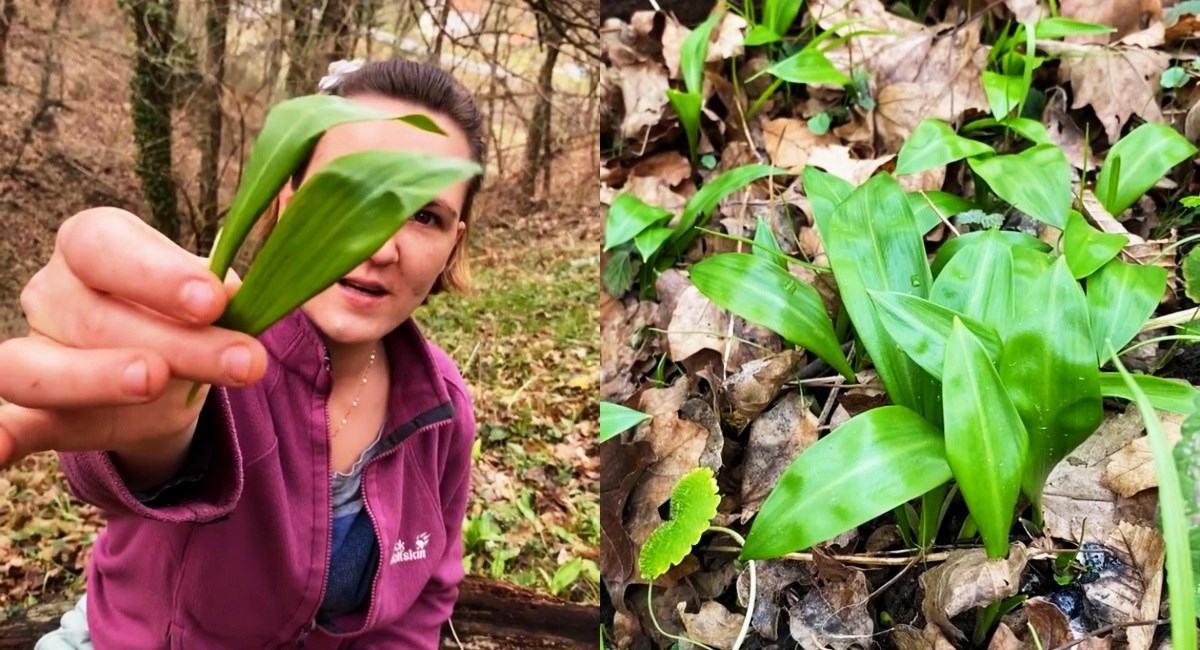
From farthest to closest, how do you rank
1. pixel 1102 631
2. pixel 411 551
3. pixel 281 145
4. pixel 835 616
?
pixel 411 551
pixel 835 616
pixel 1102 631
pixel 281 145

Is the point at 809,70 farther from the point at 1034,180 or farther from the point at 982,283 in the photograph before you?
the point at 982,283

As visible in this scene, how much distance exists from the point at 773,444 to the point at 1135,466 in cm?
29

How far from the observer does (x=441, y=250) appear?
582 mm

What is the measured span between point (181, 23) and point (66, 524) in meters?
0.58

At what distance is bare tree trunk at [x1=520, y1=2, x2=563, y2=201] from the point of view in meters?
0.96

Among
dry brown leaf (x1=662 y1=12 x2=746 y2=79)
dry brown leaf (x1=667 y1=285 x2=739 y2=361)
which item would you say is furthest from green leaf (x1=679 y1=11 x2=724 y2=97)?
dry brown leaf (x1=667 y1=285 x2=739 y2=361)

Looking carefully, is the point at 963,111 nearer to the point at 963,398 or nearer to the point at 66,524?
the point at 963,398

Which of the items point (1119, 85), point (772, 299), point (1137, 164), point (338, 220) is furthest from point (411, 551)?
point (1119, 85)

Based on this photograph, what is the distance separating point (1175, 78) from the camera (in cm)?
90

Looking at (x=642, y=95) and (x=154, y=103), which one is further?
(x=642, y=95)

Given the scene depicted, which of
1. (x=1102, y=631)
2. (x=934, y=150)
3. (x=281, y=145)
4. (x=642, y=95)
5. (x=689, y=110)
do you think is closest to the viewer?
(x=281, y=145)

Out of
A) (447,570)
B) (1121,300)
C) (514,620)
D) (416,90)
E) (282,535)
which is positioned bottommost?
(514,620)

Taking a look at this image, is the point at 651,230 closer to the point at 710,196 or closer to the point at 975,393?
the point at 710,196

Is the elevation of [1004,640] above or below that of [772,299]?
below
